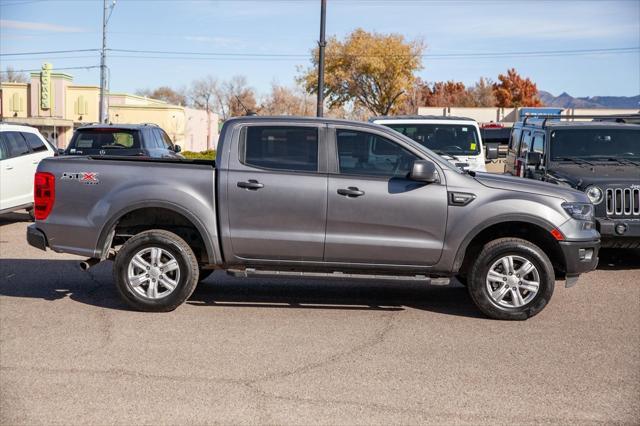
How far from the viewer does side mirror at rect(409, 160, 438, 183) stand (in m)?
7.40

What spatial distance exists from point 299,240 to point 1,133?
8.72 metres

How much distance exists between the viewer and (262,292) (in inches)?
346

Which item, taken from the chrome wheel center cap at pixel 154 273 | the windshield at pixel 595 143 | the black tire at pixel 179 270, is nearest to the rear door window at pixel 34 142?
the black tire at pixel 179 270

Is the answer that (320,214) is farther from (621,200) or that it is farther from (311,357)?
(621,200)

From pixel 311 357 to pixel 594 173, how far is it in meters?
6.07

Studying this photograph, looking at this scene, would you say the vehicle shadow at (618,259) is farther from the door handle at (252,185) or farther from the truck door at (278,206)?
the door handle at (252,185)

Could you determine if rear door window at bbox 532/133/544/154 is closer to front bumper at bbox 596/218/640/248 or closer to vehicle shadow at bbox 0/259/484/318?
front bumper at bbox 596/218/640/248

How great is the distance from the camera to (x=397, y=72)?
5212cm

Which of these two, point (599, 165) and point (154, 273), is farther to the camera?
point (599, 165)

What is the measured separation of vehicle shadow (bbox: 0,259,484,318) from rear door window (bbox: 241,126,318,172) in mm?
1364

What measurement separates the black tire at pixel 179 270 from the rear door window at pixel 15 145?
752 centimetres

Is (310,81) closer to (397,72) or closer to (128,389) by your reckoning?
(397,72)

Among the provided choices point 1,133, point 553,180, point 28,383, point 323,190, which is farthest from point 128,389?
point 1,133

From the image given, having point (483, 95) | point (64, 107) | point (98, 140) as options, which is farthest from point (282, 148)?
point (483, 95)
